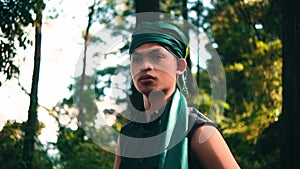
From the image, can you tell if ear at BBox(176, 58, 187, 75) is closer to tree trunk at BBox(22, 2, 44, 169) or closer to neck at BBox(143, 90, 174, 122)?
neck at BBox(143, 90, 174, 122)

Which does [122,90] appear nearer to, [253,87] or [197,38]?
[197,38]

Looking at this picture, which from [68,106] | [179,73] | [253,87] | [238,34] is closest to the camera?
[179,73]

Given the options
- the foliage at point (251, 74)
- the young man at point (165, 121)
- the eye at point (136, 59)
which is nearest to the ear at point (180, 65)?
the young man at point (165, 121)

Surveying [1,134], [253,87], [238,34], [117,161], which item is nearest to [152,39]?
[117,161]

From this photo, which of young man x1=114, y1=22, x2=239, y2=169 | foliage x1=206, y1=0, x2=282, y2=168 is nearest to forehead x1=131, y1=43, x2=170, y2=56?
young man x1=114, y1=22, x2=239, y2=169

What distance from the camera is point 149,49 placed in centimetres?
291

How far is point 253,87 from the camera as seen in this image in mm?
14367

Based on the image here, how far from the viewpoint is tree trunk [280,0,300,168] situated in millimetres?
5906

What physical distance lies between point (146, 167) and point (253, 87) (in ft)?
39.1

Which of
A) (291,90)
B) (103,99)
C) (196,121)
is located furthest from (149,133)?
(291,90)

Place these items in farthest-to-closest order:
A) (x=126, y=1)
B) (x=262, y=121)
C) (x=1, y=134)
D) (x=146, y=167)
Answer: (x=126, y=1)
(x=262, y=121)
(x=1, y=134)
(x=146, y=167)

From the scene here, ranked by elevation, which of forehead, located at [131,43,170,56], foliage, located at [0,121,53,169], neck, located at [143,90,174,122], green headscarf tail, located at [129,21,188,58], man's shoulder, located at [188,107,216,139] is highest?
green headscarf tail, located at [129,21,188,58]

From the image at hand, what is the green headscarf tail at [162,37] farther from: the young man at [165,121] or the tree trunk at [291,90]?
the tree trunk at [291,90]

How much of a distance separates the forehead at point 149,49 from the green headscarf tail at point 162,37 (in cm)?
2
